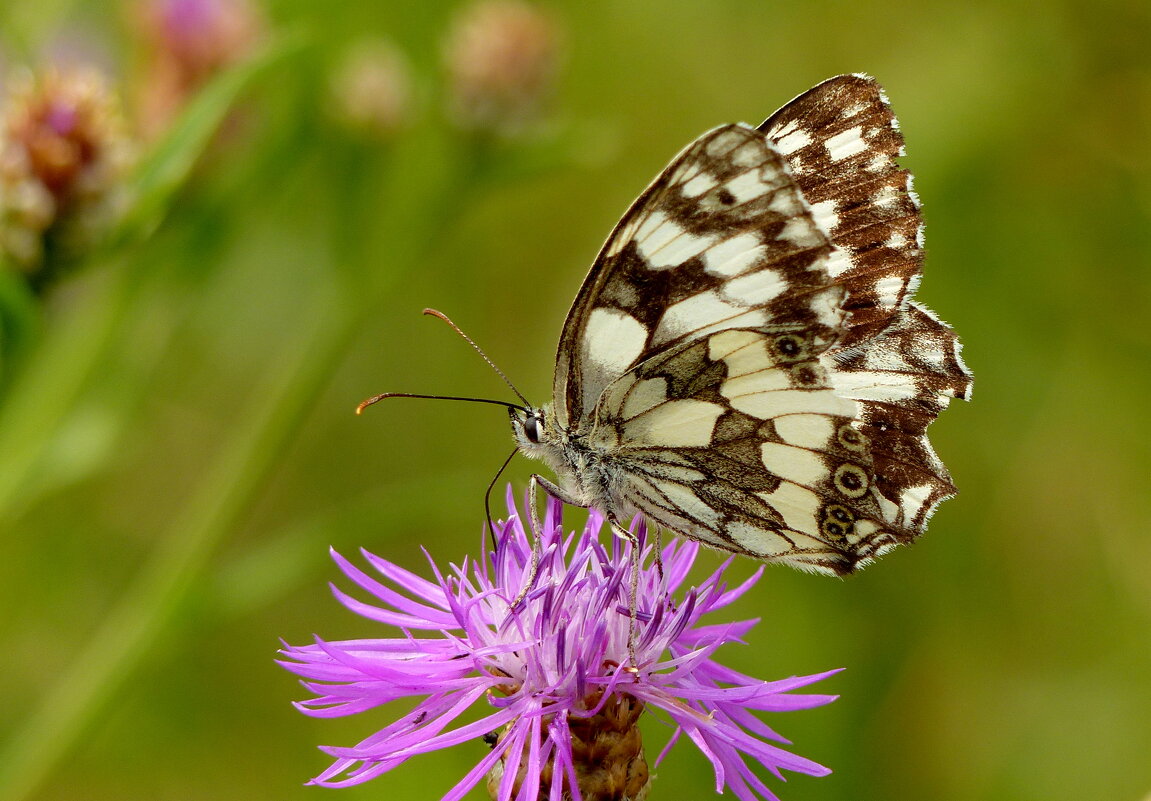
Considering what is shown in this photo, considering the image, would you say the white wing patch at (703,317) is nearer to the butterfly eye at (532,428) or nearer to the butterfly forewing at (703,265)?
the butterfly forewing at (703,265)

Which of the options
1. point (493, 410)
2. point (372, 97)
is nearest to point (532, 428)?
point (372, 97)

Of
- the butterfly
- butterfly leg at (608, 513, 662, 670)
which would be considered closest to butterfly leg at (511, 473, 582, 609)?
the butterfly

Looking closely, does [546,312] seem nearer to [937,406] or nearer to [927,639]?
[927,639]

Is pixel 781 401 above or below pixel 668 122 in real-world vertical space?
below

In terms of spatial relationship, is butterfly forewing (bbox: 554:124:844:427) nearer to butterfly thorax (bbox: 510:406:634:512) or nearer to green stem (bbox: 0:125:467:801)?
butterfly thorax (bbox: 510:406:634:512)

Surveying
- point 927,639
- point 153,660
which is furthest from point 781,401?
point 927,639

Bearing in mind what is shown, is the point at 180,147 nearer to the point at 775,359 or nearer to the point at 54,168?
the point at 54,168

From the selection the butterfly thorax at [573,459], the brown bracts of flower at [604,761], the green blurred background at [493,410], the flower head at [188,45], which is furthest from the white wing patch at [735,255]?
the flower head at [188,45]

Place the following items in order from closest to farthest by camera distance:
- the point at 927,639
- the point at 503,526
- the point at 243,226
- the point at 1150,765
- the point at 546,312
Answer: the point at 503,526 → the point at 243,226 → the point at 1150,765 → the point at 927,639 → the point at 546,312
